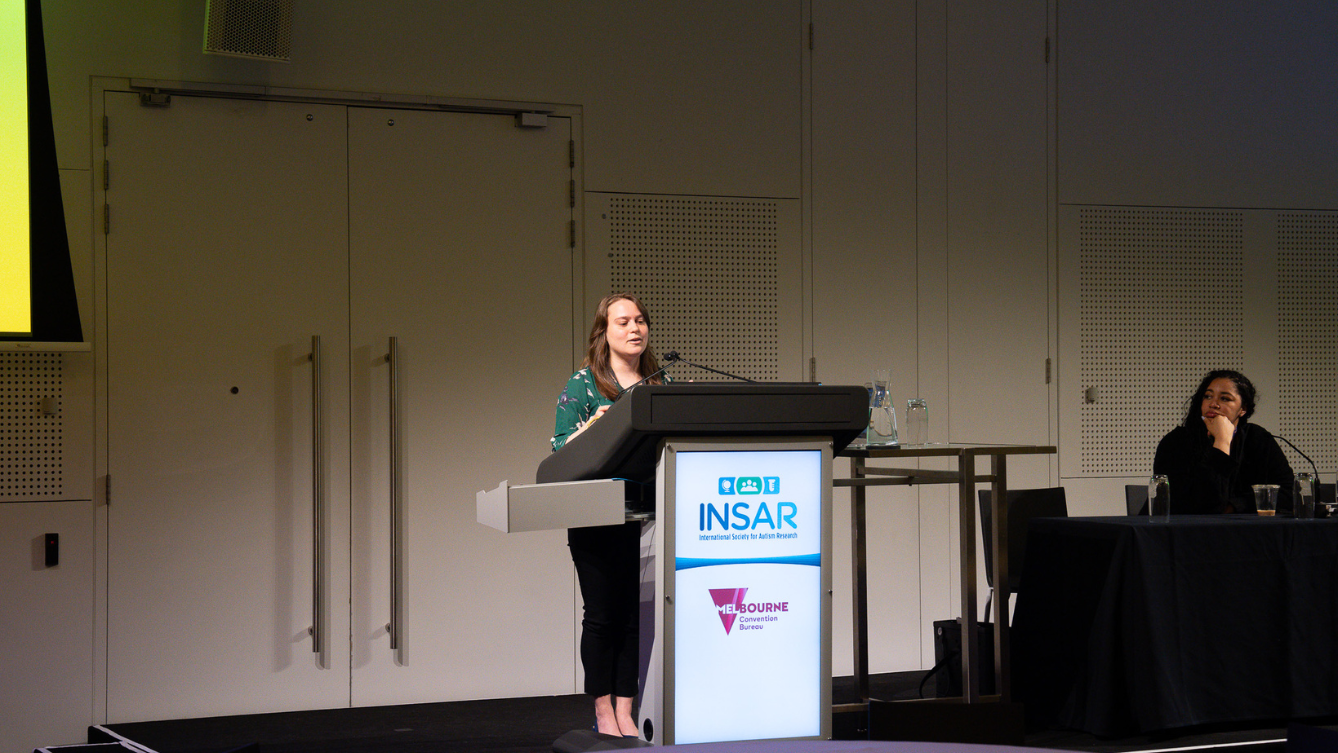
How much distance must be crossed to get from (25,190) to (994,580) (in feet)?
11.8

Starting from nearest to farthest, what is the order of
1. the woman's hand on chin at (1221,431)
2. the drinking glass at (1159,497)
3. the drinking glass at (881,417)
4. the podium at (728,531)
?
the podium at (728,531) → the drinking glass at (881,417) → the drinking glass at (1159,497) → the woman's hand on chin at (1221,431)

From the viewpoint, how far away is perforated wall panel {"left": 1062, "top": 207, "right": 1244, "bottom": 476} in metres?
5.17

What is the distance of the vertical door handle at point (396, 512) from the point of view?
14.5 ft

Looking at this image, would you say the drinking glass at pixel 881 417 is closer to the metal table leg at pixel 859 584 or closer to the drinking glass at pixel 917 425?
the drinking glass at pixel 917 425

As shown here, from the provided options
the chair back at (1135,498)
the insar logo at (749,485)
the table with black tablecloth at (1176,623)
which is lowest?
the table with black tablecloth at (1176,623)

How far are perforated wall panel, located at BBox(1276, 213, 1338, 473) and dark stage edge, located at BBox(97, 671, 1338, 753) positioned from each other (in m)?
A: 2.03

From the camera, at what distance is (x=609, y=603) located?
3031 millimetres

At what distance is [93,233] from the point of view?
13.7 feet

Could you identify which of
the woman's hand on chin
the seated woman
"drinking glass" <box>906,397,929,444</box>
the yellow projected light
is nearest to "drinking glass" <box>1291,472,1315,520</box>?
the seated woman

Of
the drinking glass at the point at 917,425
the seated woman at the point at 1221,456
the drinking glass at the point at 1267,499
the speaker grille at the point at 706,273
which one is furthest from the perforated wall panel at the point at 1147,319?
the drinking glass at the point at 917,425

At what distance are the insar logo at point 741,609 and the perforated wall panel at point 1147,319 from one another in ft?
11.3

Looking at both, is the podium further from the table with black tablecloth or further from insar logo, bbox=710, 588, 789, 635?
the table with black tablecloth

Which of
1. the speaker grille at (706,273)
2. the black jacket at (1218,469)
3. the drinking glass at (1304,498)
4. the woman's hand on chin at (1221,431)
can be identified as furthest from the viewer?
the speaker grille at (706,273)

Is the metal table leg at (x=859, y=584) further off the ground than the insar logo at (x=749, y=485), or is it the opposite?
the insar logo at (x=749, y=485)
